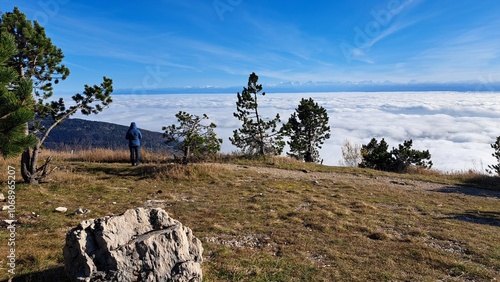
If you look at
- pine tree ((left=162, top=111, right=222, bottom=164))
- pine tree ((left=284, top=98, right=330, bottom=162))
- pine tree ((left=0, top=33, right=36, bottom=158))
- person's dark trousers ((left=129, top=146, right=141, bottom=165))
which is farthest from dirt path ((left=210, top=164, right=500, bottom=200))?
pine tree ((left=284, top=98, right=330, bottom=162))

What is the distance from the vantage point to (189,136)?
1706 cm

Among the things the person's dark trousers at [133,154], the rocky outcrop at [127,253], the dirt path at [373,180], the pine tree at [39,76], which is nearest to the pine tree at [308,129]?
the dirt path at [373,180]

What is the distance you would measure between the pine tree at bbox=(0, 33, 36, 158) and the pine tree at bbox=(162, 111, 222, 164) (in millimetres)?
12312

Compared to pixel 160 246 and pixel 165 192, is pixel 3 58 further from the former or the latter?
pixel 165 192

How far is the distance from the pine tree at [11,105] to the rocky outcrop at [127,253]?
1.64 meters

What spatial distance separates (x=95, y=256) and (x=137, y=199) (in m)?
6.04

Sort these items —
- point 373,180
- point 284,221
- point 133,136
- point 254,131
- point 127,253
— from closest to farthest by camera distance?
point 127,253
point 284,221
point 133,136
point 373,180
point 254,131

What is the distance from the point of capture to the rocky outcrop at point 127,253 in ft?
13.1

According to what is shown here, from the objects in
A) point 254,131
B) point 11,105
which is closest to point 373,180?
point 254,131

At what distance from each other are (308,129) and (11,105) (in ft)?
98.7

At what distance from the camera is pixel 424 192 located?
46.5ft

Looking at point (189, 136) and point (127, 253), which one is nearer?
point (127, 253)

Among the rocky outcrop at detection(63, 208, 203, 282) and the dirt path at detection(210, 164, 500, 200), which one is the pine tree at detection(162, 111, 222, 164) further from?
the rocky outcrop at detection(63, 208, 203, 282)

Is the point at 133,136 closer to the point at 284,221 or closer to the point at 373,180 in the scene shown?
the point at 284,221
